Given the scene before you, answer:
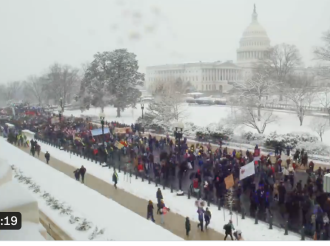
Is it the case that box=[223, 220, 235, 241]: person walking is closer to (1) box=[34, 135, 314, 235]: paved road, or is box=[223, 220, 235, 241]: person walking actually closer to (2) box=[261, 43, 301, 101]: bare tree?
(1) box=[34, 135, 314, 235]: paved road

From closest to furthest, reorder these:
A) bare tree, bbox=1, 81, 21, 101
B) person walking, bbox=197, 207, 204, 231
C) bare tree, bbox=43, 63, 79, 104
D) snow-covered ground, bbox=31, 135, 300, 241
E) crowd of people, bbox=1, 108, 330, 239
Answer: snow-covered ground, bbox=31, 135, 300, 241 → person walking, bbox=197, 207, 204, 231 → crowd of people, bbox=1, 108, 330, 239 → bare tree, bbox=1, 81, 21, 101 → bare tree, bbox=43, 63, 79, 104

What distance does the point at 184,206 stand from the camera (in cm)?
695

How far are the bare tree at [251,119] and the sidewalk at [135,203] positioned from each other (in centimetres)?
710

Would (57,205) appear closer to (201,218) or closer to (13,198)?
(13,198)

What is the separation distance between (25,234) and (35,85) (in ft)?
18.7

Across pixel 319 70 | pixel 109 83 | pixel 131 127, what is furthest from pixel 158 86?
pixel 319 70

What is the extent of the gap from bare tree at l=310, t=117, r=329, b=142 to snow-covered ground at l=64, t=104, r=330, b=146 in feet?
0.39

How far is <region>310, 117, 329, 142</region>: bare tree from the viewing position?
1225 cm

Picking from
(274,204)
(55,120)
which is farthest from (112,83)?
(274,204)

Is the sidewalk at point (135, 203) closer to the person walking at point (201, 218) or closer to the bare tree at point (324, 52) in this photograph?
the person walking at point (201, 218)

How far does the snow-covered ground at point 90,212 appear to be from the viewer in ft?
19.2

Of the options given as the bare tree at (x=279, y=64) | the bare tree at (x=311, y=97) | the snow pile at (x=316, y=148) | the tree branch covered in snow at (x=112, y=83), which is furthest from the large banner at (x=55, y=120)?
the bare tree at (x=311, y=97)

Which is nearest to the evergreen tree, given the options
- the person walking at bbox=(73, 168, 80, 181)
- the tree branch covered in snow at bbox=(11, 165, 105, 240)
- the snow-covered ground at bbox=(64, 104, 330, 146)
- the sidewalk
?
the snow-covered ground at bbox=(64, 104, 330, 146)

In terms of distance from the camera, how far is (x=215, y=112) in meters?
16.0
